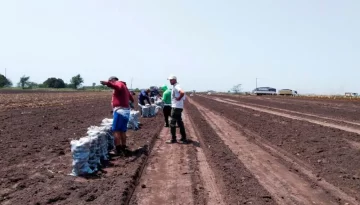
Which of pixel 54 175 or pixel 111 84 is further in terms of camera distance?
pixel 111 84

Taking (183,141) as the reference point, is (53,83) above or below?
above

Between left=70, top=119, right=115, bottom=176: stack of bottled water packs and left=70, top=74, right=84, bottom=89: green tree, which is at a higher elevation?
left=70, top=74, right=84, bottom=89: green tree

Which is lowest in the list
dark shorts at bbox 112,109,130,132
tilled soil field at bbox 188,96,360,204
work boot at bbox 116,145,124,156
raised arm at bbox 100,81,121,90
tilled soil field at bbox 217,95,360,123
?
tilled soil field at bbox 188,96,360,204

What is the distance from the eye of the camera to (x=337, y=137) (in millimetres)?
12453

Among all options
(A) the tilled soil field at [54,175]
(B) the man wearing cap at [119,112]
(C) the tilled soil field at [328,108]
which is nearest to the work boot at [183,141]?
(A) the tilled soil field at [54,175]

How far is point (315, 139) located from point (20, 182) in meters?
8.83

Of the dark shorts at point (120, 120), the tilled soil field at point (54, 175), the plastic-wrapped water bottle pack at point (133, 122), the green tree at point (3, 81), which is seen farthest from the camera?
the green tree at point (3, 81)

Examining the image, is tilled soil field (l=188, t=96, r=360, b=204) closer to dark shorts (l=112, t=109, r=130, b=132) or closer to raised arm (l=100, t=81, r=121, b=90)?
dark shorts (l=112, t=109, r=130, b=132)

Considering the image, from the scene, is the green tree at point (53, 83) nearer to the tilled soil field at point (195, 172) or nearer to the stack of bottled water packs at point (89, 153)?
the tilled soil field at point (195, 172)

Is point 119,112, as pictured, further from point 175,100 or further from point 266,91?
point 266,91

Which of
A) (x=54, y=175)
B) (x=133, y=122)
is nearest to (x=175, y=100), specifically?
(x=133, y=122)

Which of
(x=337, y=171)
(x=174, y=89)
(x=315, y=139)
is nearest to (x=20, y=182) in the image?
(x=174, y=89)

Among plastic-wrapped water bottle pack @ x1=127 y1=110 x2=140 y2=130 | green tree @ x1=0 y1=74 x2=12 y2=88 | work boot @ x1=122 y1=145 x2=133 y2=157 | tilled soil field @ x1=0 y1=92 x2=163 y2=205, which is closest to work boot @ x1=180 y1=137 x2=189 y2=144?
tilled soil field @ x1=0 y1=92 x2=163 y2=205

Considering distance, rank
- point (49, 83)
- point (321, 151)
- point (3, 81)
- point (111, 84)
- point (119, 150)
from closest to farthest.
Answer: point (111, 84) → point (119, 150) → point (321, 151) → point (3, 81) → point (49, 83)
